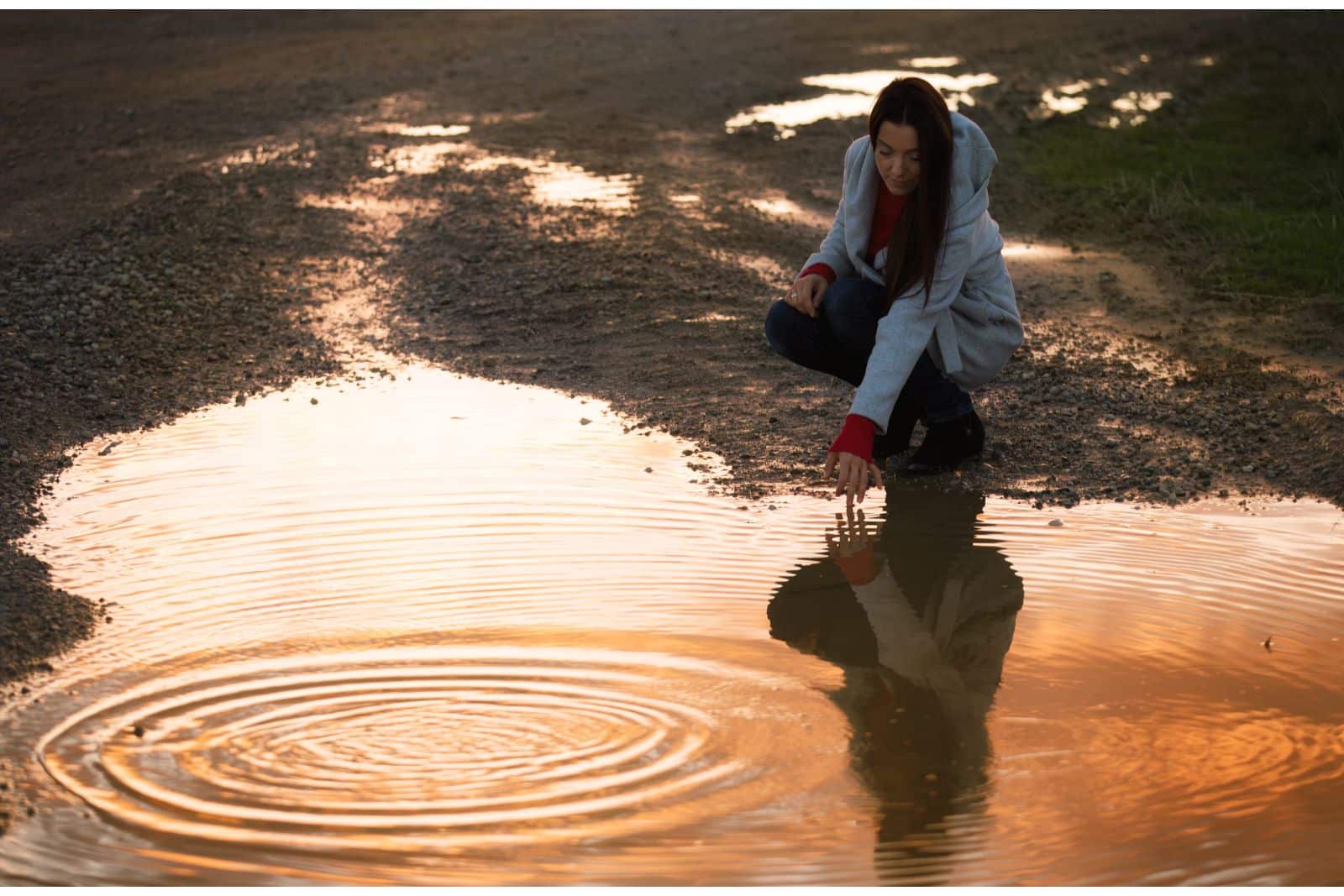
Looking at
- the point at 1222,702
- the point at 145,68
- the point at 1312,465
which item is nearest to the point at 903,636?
the point at 1222,702

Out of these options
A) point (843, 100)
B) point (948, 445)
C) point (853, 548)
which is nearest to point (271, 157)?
Result: point (843, 100)

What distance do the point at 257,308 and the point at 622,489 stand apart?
2051 millimetres

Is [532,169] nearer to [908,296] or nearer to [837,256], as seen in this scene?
[837,256]

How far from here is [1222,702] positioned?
2.73 metres

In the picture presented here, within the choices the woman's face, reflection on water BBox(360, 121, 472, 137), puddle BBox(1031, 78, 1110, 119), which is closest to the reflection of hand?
the woman's face

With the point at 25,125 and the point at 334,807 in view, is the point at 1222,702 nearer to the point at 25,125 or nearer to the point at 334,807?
the point at 334,807

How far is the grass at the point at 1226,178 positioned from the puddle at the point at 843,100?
87cm

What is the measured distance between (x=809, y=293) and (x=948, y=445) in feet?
1.80

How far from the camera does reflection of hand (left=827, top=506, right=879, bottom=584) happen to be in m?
3.35

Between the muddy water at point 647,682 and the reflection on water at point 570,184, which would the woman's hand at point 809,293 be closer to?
the muddy water at point 647,682

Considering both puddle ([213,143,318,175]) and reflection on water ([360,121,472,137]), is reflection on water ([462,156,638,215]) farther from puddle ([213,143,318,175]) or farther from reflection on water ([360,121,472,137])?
puddle ([213,143,318,175])

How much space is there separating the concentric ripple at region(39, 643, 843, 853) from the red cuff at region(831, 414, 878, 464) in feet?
2.19

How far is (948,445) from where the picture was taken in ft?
12.7

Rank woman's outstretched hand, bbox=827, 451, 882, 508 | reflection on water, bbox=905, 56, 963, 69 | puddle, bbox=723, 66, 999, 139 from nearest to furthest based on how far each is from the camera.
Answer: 1. woman's outstretched hand, bbox=827, 451, 882, 508
2. puddle, bbox=723, 66, 999, 139
3. reflection on water, bbox=905, 56, 963, 69
